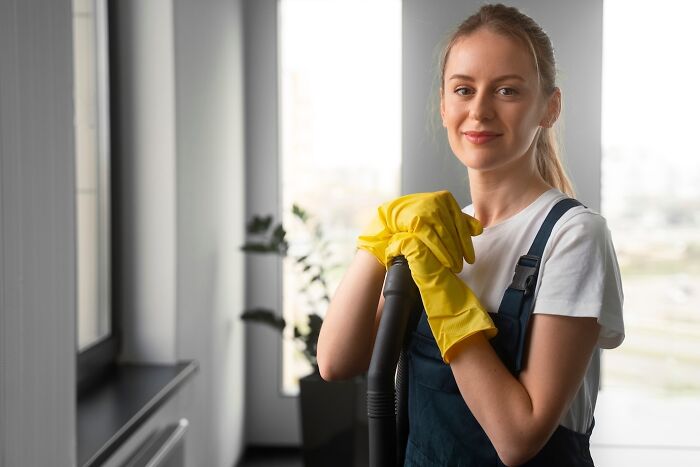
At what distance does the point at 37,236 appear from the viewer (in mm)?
1200

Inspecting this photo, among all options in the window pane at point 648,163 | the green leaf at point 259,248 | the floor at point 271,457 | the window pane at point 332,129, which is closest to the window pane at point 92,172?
the green leaf at point 259,248

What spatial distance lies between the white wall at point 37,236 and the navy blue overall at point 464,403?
1.98ft

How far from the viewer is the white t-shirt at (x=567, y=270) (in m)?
0.84

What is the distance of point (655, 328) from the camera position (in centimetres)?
125

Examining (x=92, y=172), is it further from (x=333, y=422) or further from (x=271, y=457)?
(x=271, y=457)

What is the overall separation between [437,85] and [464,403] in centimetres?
45

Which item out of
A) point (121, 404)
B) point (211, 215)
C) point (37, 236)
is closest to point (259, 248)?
point (211, 215)

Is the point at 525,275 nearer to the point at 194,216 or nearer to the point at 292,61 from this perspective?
the point at 194,216

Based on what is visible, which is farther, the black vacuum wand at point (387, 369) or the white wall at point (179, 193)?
the white wall at point (179, 193)

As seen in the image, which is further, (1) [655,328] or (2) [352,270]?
(1) [655,328]

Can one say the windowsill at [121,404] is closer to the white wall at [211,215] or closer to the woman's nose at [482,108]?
the white wall at [211,215]

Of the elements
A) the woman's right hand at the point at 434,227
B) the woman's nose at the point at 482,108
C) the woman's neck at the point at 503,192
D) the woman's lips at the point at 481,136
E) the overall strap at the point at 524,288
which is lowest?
the overall strap at the point at 524,288

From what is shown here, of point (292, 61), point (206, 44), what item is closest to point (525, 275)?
point (206, 44)

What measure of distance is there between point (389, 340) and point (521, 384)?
6.8 inches
